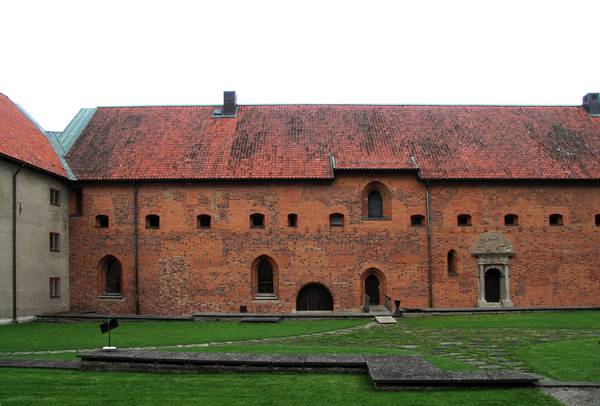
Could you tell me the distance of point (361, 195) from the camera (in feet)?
100

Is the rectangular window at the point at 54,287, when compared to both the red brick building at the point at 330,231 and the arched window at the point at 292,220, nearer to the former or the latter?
the red brick building at the point at 330,231

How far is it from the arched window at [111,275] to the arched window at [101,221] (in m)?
1.60

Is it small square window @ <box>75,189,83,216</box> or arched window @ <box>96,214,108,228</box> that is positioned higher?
small square window @ <box>75,189,83,216</box>

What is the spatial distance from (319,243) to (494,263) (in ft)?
27.5

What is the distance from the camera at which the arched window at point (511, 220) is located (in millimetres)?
30770

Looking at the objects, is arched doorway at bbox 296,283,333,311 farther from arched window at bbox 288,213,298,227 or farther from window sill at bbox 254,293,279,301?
arched window at bbox 288,213,298,227

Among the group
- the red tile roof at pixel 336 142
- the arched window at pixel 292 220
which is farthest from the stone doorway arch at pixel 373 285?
the red tile roof at pixel 336 142

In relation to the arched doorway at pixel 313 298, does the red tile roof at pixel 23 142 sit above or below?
above

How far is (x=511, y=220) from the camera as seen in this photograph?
3098 cm

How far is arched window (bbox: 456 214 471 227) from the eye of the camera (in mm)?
30734

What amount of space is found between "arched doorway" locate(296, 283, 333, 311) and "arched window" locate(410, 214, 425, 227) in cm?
525

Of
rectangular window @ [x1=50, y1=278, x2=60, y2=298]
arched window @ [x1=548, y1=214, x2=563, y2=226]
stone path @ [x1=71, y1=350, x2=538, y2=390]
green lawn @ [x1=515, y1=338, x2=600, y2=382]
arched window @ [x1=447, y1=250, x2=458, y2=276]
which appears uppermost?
arched window @ [x1=548, y1=214, x2=563, y2=226]

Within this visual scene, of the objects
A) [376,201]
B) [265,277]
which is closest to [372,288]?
[376,201]

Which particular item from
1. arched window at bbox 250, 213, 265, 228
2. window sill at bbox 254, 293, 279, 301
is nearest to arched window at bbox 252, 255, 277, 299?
window sill at bbox 254, 293, 279, 301
